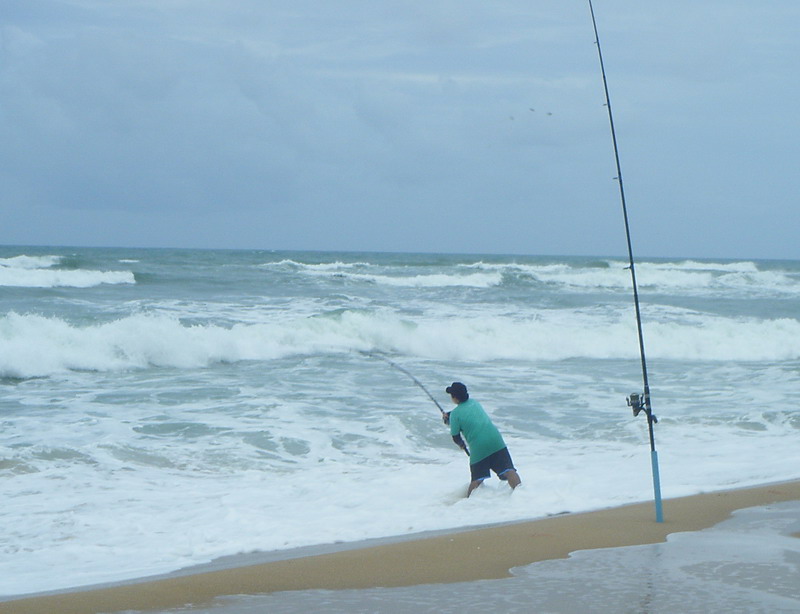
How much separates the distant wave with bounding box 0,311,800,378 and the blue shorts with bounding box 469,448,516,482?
8.14m

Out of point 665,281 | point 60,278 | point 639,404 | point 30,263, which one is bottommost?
point 665,281

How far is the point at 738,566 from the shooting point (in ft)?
13.8

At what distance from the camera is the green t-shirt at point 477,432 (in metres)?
6.13

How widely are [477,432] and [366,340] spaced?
10.8 metres

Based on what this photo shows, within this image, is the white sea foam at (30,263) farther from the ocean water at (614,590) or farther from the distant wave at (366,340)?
the ocean water at (614,590)

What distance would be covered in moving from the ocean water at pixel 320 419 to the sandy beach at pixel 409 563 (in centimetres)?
35

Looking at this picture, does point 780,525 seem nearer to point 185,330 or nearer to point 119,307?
point 185,330

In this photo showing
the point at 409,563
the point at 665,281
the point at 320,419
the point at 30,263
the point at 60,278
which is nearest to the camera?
the point at 409,563

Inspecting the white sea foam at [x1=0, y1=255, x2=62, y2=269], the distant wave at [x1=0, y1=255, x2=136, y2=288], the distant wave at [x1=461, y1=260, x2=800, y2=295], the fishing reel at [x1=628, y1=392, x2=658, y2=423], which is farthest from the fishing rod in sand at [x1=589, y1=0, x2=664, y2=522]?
the white sea foam at [x1=0, y1=255, x2=62, y2=269]

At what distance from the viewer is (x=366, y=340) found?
55.2 feet

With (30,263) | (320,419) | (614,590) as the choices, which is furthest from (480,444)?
(30,263)

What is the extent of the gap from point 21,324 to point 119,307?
484cm

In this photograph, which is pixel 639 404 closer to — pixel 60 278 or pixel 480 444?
pixel 480 444

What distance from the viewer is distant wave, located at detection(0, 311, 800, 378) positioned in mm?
13531
